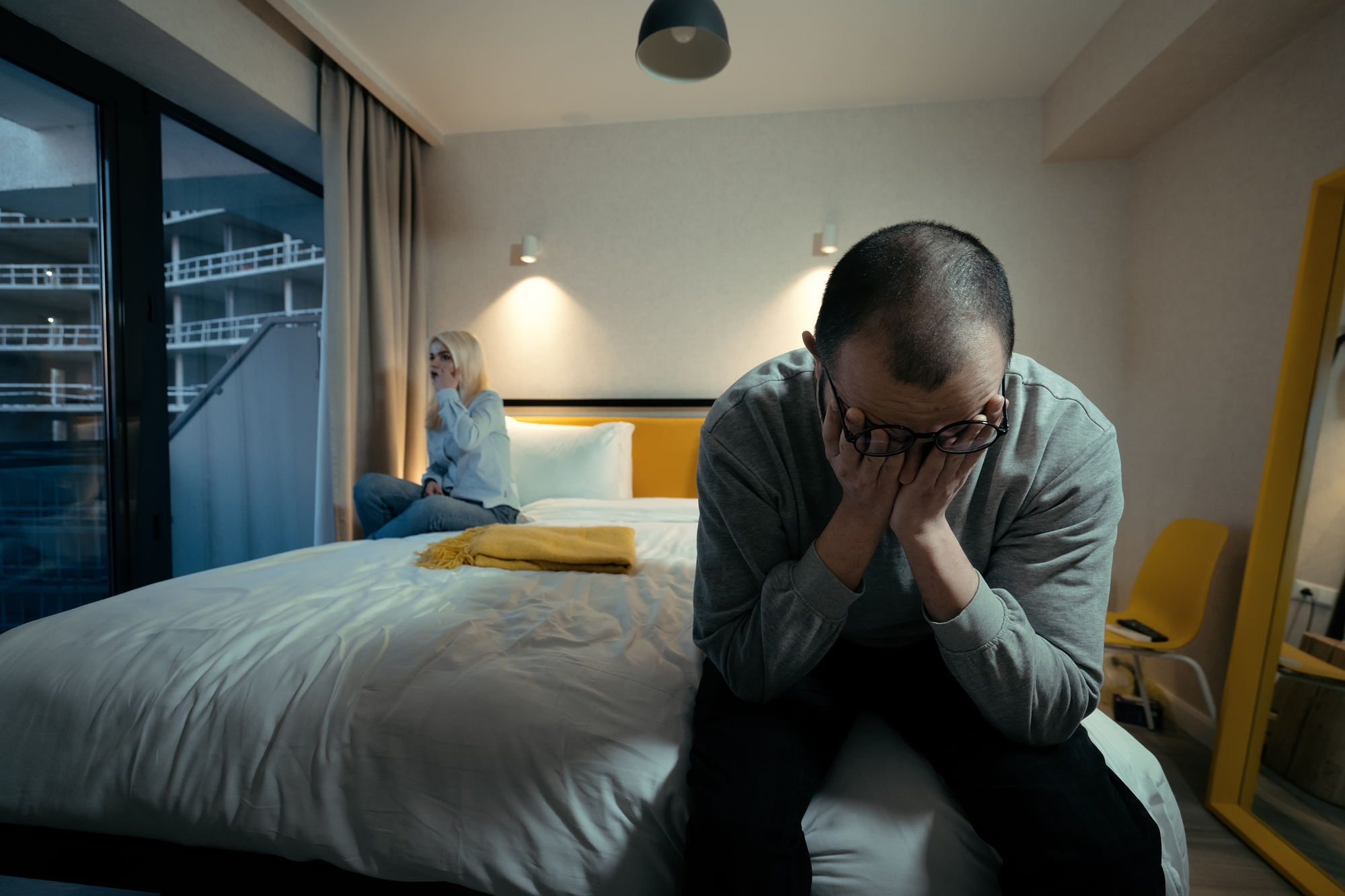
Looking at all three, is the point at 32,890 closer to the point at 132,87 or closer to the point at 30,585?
the point at 30,585

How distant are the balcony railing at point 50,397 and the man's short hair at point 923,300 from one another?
2.59m

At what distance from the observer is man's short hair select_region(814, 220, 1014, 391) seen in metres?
0.64

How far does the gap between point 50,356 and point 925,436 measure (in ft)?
Answer: 8.90

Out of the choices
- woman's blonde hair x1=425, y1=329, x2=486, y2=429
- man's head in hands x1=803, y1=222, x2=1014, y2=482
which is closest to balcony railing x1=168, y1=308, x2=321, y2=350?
woman's blonde hair x1=425, y1=329, x2=486, y2=429

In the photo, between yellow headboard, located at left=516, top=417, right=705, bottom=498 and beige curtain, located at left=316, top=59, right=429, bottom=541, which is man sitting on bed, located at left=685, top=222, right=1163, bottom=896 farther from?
beige curtain, located at left=316, top=59, right=429, bottom=541

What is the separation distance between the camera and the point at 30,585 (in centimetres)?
202

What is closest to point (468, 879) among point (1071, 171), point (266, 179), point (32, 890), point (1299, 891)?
point (32, 890)

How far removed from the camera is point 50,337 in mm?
2037

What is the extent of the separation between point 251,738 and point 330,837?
0.65ft

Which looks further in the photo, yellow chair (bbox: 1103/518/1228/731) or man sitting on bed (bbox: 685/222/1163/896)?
yellow chair (bbox: 1103/518/1228/731)

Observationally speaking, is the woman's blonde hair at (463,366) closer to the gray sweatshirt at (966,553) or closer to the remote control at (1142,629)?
the gray sweatshirt at (966,553)

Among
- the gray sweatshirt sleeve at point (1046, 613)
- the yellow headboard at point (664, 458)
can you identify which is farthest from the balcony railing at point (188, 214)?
the gray sweatshirt sleeve at point (1046, 613)

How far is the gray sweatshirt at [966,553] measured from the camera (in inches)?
30.0

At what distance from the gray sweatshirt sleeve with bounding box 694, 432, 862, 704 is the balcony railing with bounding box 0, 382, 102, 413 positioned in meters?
2.36
